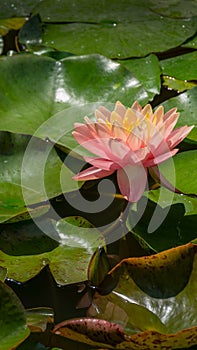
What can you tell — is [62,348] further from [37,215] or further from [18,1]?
[18,1]

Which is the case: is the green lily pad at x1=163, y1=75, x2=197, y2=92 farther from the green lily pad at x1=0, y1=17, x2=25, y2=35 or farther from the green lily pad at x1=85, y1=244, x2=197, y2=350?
the green lily pad at x1=85, y1=244, x2=197, y2=350

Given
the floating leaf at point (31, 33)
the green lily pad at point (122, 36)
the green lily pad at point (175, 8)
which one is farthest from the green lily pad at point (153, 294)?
the green lily pad at point (175, 8)

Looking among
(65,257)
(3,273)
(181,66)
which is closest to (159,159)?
(65,257)

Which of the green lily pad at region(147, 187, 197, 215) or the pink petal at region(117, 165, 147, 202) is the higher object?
the pink petal at region(117, 165, 147, 202)

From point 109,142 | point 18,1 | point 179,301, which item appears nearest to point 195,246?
point 179,301

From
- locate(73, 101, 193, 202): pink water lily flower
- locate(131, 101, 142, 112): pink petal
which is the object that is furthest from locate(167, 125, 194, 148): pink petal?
locate(131, 101, 142, 112): pink petal

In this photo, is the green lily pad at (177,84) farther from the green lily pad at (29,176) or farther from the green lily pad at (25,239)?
the green lily pad at (25,239)

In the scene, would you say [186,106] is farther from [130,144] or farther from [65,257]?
[65,257]
